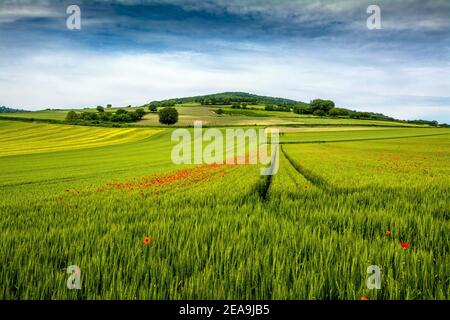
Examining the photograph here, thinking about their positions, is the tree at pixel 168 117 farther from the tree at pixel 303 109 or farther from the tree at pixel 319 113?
the tree at pixel 319 113

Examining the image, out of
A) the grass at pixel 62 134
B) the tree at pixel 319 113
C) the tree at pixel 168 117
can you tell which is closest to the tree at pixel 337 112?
the tree at pixel 319 113

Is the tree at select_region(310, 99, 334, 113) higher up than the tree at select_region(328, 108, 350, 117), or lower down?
higher up

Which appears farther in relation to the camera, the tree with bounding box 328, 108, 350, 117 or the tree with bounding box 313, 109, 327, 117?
the tree with bounding box 313, 109, 327, 117

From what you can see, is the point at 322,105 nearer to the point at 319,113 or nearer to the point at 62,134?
the point at 319,113

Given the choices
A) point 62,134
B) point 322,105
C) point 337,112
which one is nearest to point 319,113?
point 337,112

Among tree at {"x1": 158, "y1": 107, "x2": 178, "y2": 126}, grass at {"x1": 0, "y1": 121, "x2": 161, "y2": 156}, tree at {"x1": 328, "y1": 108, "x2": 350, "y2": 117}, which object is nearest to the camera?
grass at {"x1": 0, "y1": 121, "x2": 161, "y2": 156}

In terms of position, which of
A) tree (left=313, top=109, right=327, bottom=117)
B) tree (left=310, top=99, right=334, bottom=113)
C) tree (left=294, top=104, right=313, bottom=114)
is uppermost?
tree (left=310, top=99, right=334, bottom=113)

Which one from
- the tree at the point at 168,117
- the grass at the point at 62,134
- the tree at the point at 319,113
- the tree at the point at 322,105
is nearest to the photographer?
the grass at the point at 62,134

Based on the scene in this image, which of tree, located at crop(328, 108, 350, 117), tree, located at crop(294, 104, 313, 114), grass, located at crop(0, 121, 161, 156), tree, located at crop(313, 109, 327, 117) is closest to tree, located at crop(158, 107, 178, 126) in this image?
grass, located at crop(0, 121, 161, 156)

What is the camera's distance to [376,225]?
205 inches

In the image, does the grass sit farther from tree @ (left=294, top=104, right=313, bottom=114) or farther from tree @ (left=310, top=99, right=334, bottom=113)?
tree @ (left=310, top=99, right=334, bottom=113)

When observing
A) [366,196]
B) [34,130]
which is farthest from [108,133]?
[366,196]
